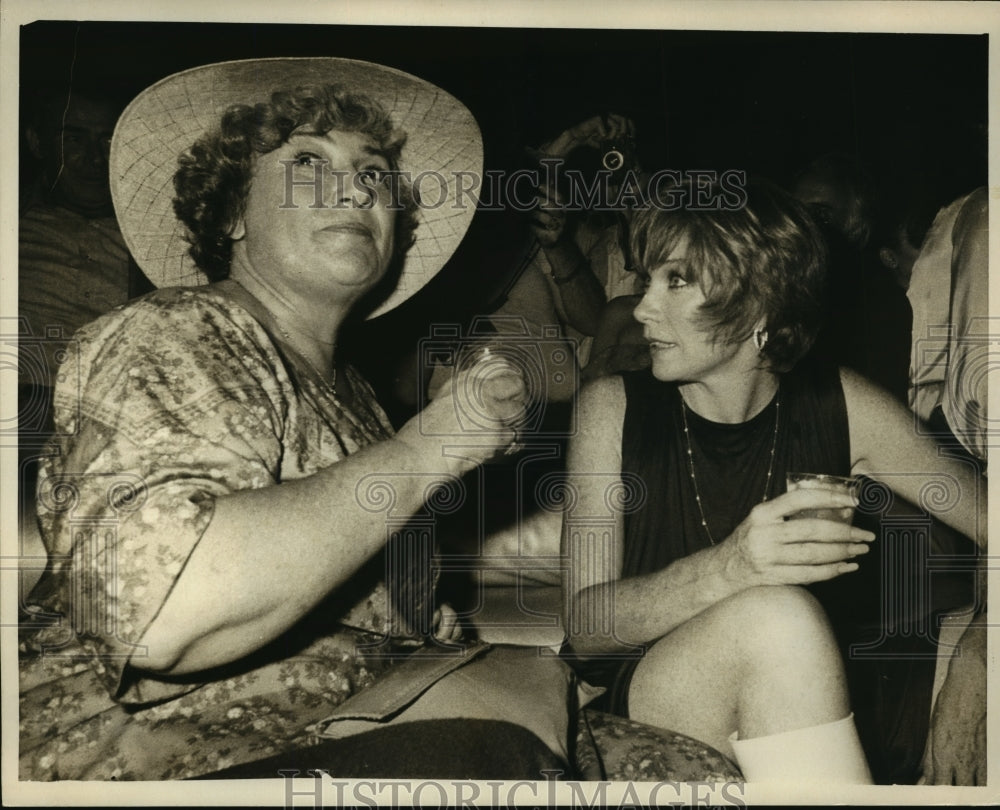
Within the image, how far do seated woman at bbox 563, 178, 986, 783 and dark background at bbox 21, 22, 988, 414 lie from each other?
10.1 inches

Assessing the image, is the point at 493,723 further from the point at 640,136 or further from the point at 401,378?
the point at 640,136

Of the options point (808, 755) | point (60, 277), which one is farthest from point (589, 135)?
point (808, 755)

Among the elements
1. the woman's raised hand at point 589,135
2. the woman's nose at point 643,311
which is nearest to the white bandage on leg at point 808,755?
the woman's nose at point 643,311

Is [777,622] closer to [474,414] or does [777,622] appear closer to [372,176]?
[474,414]

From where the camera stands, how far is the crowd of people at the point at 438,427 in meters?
3.36

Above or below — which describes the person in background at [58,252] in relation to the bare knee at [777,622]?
above

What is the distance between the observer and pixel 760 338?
3570mm

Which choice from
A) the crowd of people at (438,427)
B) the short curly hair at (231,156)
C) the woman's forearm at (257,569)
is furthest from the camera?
the short curly hair at (231,156)

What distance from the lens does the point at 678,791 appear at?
3537mm

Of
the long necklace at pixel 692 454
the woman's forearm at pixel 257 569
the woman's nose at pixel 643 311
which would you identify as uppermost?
the woman's nose at pixel 643 311

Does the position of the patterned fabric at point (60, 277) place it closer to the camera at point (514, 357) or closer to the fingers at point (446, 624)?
the camera at point (514, 357)

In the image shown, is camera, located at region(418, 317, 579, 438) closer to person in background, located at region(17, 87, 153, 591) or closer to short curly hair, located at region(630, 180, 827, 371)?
short curly hair, located at region(630, 180, 827, 371)

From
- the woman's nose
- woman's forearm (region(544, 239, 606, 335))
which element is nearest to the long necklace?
the woman's nose

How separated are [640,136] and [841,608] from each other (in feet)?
5.08
